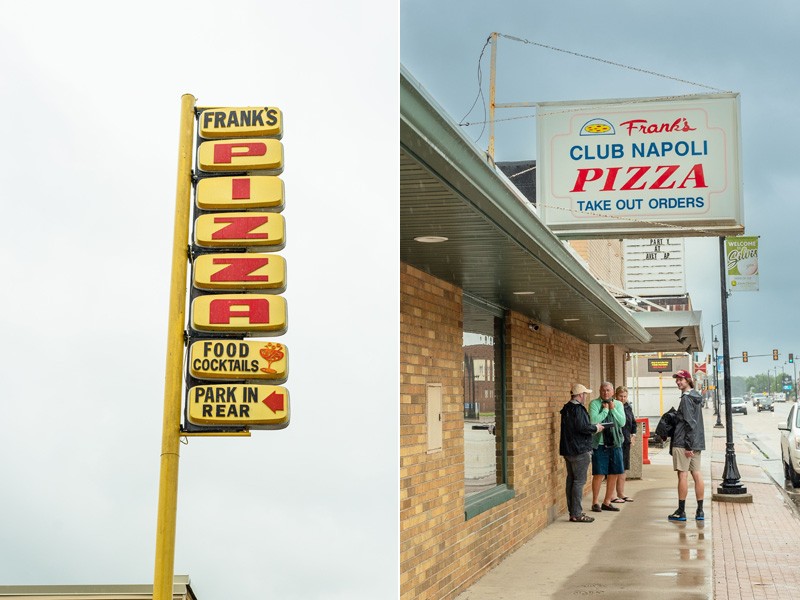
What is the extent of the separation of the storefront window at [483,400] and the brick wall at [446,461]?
0.24m

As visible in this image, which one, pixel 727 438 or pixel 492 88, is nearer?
pixel 492 88

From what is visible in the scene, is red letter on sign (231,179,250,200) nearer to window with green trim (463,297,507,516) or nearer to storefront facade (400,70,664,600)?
storefront facade (400,70,664,600)

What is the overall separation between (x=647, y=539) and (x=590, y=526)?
1.27m

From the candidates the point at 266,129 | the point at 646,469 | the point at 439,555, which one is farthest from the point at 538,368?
the point at 646,469

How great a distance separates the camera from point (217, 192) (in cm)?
692

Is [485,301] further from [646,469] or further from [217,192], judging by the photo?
[646,469]

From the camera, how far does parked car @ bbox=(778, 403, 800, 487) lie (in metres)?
17.4

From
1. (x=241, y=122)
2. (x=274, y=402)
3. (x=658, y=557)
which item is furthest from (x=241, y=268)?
(x=658, y=557)

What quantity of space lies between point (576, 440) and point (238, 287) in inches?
272

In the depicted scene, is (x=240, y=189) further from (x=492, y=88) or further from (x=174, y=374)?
(x=492, y=88)

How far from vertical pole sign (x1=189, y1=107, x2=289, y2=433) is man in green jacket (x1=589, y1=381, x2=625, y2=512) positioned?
7.75m

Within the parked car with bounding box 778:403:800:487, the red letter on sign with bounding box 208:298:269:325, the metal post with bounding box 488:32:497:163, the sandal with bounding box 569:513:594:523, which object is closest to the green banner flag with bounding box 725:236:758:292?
the parked car with bounding box 778:403:800:487

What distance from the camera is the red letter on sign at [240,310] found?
21.9ft

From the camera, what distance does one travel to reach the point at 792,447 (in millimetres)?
17625
